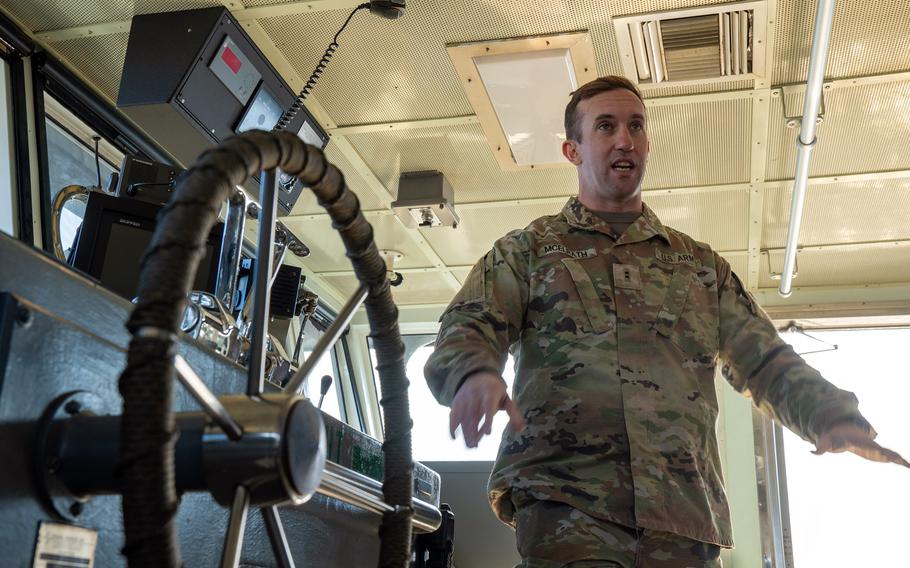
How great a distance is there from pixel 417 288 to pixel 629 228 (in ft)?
14.8

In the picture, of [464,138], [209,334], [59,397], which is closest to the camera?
[59,397]

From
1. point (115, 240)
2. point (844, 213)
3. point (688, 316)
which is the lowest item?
point (688, 316)

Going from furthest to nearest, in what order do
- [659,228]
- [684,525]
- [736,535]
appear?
[736,535]
[659,228]
[684,525]

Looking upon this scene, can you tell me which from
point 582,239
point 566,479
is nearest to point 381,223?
point 582,239

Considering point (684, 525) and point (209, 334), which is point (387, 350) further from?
point (684, 525)

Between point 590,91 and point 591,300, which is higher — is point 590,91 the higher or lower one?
the higher one

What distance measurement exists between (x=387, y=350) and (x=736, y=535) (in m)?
5.47

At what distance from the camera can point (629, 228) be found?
1795 millimetres

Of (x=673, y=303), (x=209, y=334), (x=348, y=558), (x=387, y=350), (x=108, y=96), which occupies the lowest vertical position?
(x=348, y=558)

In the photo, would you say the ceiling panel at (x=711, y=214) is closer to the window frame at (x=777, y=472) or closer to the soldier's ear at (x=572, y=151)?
the window frame at (x=777, y=472)

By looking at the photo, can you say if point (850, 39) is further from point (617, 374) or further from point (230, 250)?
point (230, 250)

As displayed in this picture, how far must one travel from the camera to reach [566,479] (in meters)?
1.49

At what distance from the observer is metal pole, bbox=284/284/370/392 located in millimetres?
688

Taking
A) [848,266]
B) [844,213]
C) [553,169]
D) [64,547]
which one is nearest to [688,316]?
[64,547]
